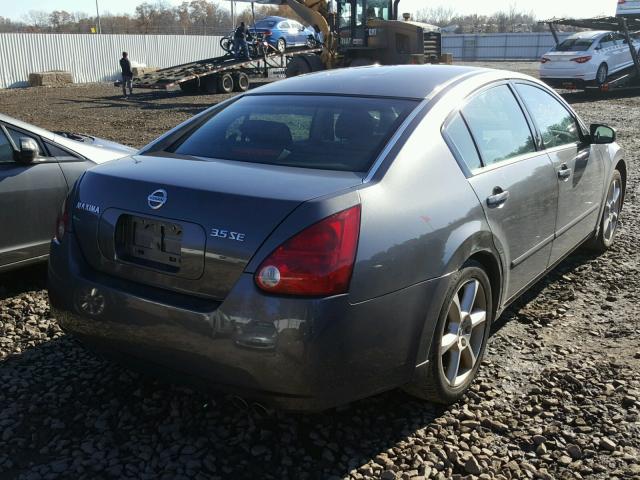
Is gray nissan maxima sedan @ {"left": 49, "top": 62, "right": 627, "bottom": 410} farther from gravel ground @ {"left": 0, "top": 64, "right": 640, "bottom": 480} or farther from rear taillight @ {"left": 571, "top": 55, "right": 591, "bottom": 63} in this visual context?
rear taillight @ {"left": 571, "top": 55, "right": 591, "bottom": 63}

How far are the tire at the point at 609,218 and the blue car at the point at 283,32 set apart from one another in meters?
26.2

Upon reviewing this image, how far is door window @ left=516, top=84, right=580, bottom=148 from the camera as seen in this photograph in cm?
405

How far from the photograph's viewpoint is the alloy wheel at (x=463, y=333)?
297 cm

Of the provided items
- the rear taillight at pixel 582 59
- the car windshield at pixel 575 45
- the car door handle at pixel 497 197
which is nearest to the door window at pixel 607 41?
the car windshield at pixel 575 45

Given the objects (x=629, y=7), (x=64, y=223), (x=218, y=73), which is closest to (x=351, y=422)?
(x=64, y=223)

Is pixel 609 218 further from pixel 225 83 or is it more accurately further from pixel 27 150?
pixel 225 83

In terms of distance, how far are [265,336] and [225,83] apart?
23.2 m

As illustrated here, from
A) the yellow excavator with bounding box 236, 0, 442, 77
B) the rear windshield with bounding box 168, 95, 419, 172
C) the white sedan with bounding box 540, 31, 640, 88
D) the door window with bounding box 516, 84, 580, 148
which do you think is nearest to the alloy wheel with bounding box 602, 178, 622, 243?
the door window with bounding box 516, 84, 580, 148

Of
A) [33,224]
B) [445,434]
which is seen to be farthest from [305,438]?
[33,224]

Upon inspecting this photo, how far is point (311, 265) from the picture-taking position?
92.4 inches

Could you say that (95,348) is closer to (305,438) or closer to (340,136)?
(305,438)

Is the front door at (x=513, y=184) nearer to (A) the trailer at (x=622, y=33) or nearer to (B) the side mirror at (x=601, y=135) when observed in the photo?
(B) the side mirror at (x=601, y=135)

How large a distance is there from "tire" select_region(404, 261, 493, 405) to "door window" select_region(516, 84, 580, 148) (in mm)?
1361

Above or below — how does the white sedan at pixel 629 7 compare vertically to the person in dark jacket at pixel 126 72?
above
